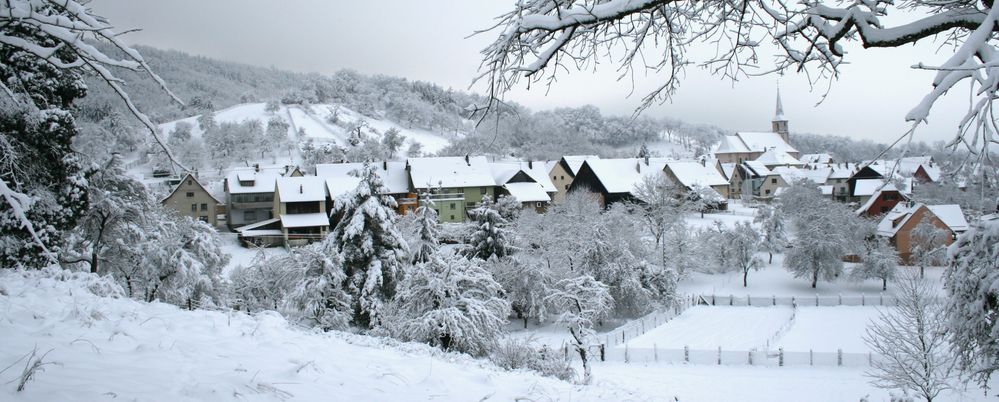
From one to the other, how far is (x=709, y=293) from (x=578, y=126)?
83.2 meters

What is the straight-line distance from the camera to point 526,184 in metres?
54.9

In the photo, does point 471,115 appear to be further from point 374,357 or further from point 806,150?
point 806,150

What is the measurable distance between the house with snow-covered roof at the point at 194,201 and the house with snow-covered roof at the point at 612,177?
32.3m

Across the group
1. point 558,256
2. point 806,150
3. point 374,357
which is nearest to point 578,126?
point 806,150

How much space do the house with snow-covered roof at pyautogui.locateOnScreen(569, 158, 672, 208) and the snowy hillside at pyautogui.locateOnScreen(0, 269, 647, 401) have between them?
156ft

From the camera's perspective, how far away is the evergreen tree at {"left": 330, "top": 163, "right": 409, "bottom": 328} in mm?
21248

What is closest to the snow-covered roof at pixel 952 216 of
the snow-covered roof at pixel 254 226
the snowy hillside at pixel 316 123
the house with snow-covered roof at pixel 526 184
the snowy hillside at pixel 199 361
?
the house with snow-covered roof at pixel 526 184

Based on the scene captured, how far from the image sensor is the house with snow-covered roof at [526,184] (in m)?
52.5

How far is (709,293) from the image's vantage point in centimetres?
3591

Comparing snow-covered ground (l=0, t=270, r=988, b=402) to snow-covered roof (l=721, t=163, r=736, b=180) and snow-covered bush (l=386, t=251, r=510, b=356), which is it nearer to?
snow-covered bush (l=386, t=251, r=510, b=356)

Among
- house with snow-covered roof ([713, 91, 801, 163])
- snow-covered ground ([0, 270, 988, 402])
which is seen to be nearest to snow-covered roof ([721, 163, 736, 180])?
house with snow-covered roof ([713, 91, 801, 163])

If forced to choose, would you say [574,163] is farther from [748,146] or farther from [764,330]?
[748,146]

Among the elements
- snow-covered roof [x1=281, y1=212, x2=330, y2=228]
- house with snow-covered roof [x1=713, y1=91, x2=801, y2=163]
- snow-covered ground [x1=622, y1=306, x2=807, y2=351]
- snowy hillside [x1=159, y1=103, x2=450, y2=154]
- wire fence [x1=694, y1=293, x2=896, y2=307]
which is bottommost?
snow-covered ground [x1=622, y1=306, x2=807, y2=351]

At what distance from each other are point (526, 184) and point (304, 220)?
67.2 feet
